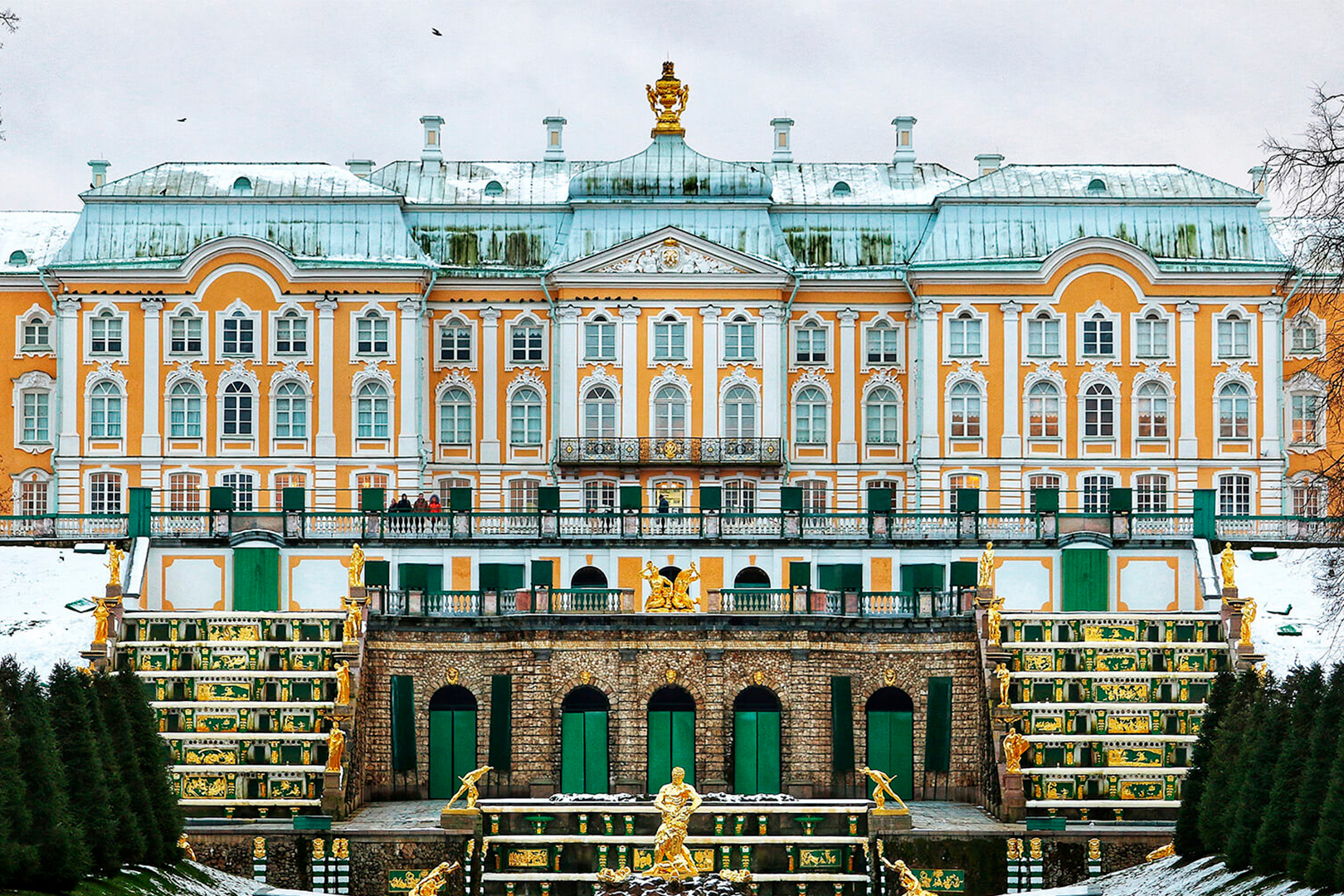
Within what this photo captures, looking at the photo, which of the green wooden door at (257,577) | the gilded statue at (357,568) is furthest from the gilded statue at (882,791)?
the green wooden door at (257,577)

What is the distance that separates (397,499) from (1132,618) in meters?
28.5

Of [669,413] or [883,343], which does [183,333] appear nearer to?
[669,413]

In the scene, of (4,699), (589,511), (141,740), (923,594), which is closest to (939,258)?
(589,511)

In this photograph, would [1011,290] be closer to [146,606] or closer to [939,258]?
[939,258]

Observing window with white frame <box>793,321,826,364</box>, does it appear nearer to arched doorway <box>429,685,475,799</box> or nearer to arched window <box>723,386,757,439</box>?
arched window <box>723,386,757,439</box>

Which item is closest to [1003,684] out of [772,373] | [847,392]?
[772,373]

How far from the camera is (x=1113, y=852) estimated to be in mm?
60094

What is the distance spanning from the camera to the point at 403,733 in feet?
216

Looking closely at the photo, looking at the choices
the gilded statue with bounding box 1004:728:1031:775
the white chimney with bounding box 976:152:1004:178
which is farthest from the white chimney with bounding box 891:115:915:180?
the gilded statue with bounding box 1004:728:1031:775

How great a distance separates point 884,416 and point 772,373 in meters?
4.81

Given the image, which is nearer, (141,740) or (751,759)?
(141,740)

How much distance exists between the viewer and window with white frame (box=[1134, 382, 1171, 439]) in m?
89.4

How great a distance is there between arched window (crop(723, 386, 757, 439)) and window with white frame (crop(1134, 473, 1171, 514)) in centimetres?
1369

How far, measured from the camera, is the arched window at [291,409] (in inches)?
3499
